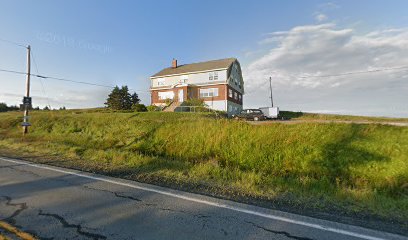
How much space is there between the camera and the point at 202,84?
133 ft

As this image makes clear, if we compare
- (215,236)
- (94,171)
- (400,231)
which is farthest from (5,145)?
(400,231)

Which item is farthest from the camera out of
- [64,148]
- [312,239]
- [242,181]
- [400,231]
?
[64,148]

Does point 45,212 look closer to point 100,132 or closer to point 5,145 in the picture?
point 5,145

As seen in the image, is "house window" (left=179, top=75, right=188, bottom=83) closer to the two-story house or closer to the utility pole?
the two-story house

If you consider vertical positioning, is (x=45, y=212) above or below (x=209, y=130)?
below

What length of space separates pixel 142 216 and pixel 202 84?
36.9 m

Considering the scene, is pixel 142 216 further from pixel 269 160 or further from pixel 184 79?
pixel 184 79

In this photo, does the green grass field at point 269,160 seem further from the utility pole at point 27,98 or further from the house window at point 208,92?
the house window at point 208,92

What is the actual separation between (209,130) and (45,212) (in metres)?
9.88

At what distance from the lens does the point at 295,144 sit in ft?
36.3

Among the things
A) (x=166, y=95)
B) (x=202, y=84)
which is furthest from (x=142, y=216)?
(x=166, y=95)

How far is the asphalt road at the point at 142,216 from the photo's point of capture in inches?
→ 148

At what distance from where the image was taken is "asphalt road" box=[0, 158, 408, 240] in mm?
3762

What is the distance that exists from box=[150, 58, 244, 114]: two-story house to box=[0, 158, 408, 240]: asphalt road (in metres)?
32.2
